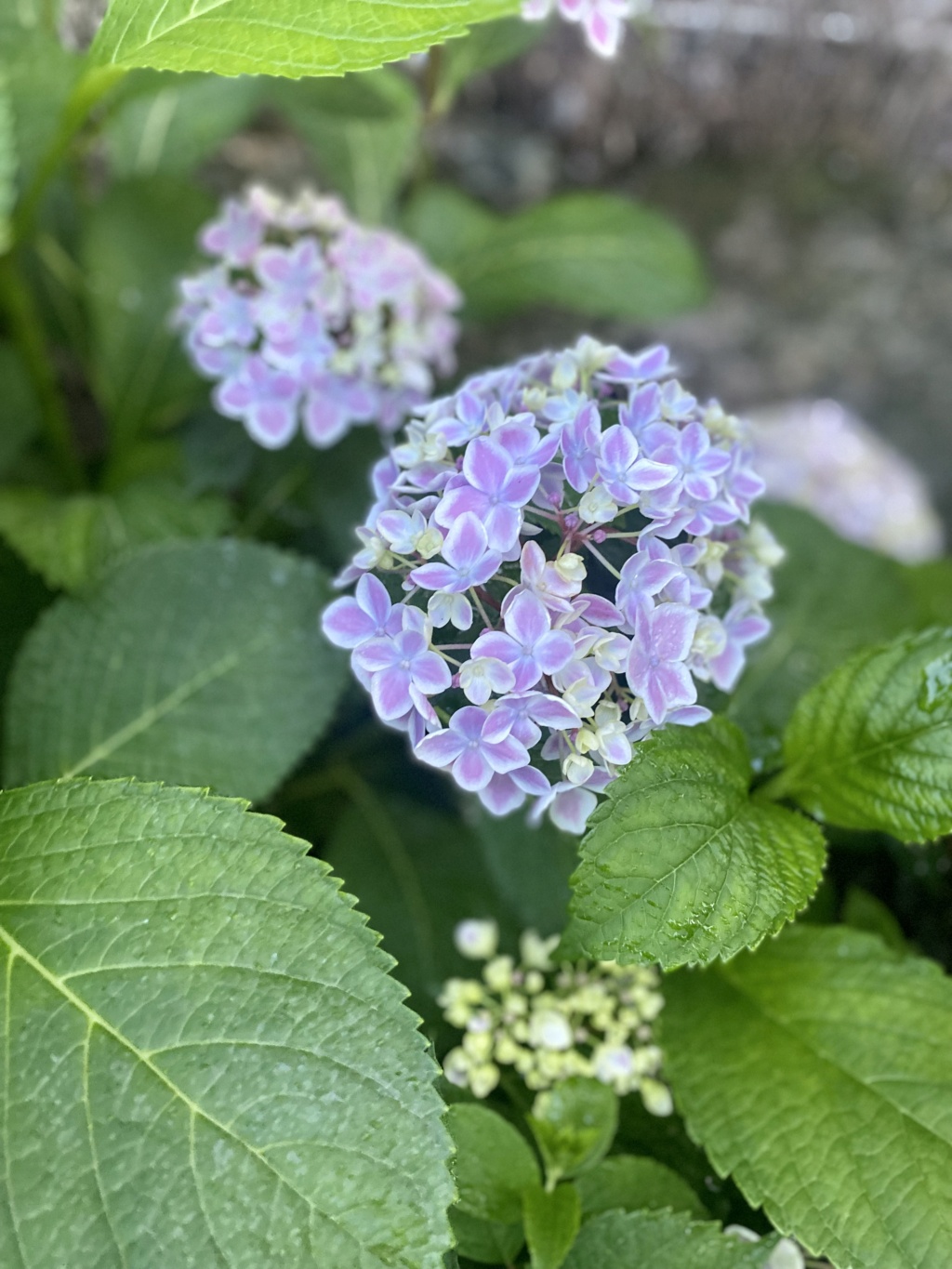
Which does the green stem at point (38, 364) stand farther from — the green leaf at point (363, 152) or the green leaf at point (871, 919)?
the green leaf at point (871, 919)

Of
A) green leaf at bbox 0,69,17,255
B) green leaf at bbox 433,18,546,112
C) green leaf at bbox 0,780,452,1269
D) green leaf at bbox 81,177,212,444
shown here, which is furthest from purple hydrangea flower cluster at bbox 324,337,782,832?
green leaf at bbox 433,18,546,112

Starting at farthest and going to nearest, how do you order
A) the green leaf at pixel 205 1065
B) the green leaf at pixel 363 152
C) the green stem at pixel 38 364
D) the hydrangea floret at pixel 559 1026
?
the green leaf at pixel 363 152 < the green stem at pixel 38 364 < the hydrangea floret at pixel 559 1026 < the green leaf at pixel 205 1065

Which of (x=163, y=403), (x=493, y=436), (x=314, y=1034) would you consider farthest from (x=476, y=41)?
(x=314, y=1034)

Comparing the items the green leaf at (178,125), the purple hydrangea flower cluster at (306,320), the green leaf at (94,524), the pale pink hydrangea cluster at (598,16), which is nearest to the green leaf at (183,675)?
the green leaf at (94,524)

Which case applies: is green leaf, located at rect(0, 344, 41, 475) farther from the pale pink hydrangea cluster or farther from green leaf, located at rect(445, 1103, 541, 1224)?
green leaf, located at rect(445, 1103, 541, 1224)

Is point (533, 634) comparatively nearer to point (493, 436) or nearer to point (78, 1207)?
point (493, 436)

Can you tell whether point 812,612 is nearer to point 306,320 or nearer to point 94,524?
point 306,320
